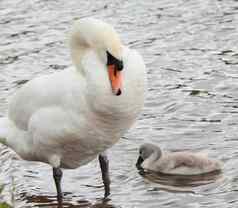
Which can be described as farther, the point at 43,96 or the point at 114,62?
the point at 43,96

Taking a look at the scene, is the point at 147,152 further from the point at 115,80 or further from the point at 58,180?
the point at 115,80

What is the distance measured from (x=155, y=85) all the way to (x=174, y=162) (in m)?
2.80

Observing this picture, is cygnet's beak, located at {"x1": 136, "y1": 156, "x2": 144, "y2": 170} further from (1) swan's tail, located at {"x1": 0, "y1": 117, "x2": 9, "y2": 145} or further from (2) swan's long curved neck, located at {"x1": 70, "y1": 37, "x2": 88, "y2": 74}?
(2) swan's long curved neck, located at {"x1": 70, "y1": 37, "x2": 88, "y2": 74}

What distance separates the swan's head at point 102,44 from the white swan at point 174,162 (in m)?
1.73

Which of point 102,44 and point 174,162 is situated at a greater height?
point 102,44

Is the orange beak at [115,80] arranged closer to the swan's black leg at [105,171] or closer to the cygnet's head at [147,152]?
the swan's black leg at [105,171]

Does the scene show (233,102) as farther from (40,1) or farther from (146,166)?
(40,1)

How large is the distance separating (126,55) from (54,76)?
2.85 ft

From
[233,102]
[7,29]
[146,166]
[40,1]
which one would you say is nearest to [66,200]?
[146,166]

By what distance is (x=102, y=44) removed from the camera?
8.54m

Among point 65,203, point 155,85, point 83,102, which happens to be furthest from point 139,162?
point 155,85

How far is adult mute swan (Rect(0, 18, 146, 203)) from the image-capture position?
27.5 ft

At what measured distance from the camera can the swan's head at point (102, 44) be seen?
8.30 m

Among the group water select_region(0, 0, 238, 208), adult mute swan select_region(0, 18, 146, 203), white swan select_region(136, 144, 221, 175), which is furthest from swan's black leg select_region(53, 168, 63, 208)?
white swan select_region(136, 144, 221, 175)
